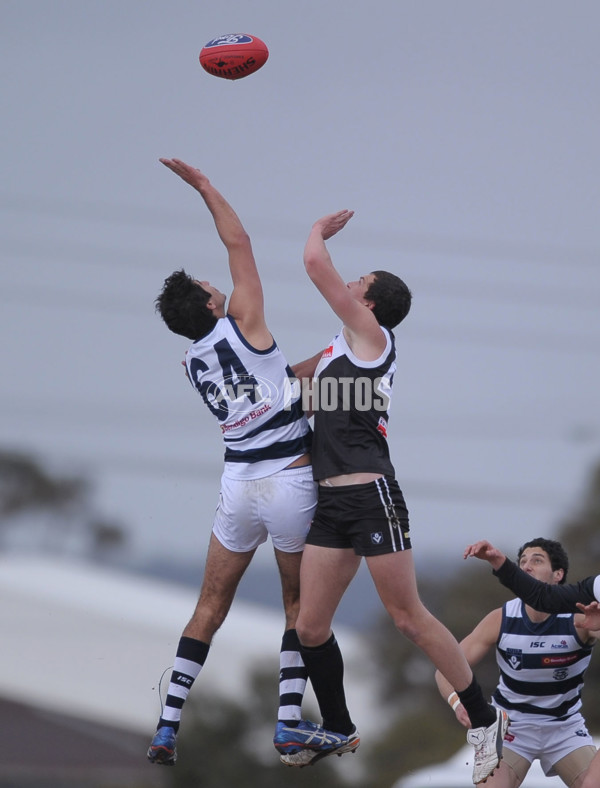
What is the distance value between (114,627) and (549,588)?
2075cm

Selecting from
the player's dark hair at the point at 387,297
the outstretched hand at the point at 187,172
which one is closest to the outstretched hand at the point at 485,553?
the player's dark hair at the point at 387,297

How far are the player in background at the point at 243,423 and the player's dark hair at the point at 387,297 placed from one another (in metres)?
0.64

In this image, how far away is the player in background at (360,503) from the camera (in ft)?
23.8

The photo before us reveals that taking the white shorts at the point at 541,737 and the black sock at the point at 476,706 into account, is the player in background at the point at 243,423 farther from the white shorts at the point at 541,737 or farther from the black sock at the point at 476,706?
the white shorts at the point at 541,737

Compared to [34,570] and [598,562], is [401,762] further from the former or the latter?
[34,570]

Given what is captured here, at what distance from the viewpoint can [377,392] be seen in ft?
24.5

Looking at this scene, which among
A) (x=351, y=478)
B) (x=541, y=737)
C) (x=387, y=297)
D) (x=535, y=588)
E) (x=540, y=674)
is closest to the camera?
(x=351, y=478)

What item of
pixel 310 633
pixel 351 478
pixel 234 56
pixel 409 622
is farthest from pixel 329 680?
pixel 234 56

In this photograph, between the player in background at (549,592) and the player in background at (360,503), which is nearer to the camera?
the player in background at (360,503)

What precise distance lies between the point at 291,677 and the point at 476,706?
1112 mm

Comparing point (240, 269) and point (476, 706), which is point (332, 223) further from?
point (476, 706)

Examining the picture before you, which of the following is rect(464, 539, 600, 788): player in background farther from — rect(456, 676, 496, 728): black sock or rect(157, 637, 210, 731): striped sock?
rect(157, 637, 210, 731): striped sock

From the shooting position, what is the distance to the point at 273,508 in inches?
294

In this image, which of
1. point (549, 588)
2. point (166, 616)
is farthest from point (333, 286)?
point (166, 616)
